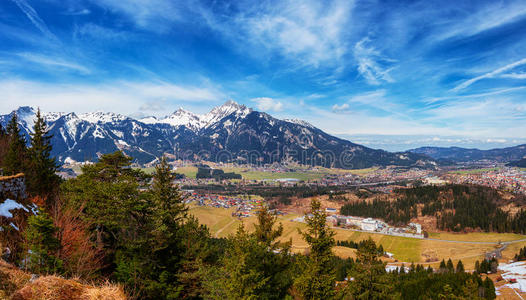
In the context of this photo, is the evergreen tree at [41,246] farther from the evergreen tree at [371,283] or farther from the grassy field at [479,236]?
the grassy field at [479,236]

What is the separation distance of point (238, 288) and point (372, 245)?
19709mm

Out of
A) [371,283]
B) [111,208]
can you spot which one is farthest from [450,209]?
[111,208]

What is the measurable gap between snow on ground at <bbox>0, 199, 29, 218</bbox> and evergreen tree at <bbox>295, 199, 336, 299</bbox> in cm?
1751

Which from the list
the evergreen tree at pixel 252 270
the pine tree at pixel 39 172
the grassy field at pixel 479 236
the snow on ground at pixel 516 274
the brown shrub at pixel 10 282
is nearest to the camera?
the brown shrub at pixel 10 282

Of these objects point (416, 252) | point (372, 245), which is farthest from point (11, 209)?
point (416, 252)

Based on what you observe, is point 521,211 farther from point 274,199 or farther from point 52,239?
point 52,239

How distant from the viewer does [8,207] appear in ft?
45.8

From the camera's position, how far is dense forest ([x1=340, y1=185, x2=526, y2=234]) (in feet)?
391

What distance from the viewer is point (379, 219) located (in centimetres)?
14262

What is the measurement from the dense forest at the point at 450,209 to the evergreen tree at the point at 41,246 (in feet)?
499

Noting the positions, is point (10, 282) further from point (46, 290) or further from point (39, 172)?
point (39, 172)

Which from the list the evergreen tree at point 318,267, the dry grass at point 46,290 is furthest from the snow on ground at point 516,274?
the dry grass at point 46,290

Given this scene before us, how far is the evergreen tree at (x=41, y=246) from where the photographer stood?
37.5ft

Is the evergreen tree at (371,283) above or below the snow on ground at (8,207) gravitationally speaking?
below
